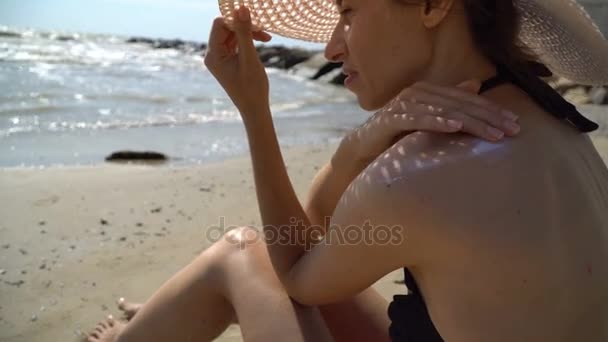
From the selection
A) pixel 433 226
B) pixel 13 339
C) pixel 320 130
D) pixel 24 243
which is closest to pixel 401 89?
pixel 433 226

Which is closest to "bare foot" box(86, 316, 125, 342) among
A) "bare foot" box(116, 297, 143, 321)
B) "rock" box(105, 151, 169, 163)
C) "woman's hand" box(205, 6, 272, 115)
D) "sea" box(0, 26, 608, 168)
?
"bare foot" box(116, 297, 143, 321)

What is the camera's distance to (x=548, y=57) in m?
1.55

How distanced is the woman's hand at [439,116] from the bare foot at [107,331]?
1090mm

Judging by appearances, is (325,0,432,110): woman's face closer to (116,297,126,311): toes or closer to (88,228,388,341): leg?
(88,228,388,341): leg

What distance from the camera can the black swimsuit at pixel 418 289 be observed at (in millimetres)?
1215

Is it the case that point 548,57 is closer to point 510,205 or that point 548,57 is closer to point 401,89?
point 401,89

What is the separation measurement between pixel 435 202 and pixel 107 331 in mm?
1373

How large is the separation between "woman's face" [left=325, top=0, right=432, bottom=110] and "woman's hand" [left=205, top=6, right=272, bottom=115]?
0.34m

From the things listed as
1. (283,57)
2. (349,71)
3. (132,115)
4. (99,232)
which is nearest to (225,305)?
(349,71)

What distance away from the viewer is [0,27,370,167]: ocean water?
651cm

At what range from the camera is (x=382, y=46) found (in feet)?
4.37

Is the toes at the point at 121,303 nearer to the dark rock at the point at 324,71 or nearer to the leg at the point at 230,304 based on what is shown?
the leg at the point at 230,304

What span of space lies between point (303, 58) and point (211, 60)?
73.7ft

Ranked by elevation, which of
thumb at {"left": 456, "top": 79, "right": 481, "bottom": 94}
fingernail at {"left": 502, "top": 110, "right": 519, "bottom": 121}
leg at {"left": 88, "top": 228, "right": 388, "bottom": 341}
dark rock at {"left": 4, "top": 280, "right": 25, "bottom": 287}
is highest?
thumb at {"left": 456, "top": 79, "right": 481, "bottom": 94}
